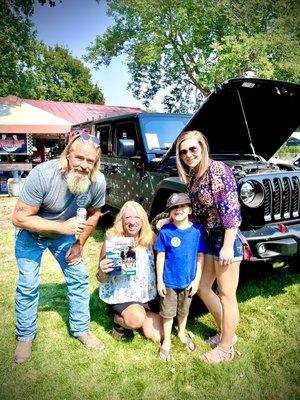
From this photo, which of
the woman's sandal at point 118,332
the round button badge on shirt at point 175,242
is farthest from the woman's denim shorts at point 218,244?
the woman's sandal at point 118,332

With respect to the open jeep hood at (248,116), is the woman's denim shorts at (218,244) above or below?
below

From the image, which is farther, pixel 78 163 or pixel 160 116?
pixel 160 116

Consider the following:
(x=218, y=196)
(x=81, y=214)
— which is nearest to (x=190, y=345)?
(x=218, y=196)

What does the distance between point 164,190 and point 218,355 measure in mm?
1896

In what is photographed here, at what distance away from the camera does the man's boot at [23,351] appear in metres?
2.75

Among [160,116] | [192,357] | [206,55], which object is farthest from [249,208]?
[206,55]

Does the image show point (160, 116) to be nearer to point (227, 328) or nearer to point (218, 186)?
point (218, 186)

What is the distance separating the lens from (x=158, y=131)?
4648mm

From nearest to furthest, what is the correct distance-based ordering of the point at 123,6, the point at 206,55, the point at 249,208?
the point at 249,208, the point at 206,55, the point at 123,6

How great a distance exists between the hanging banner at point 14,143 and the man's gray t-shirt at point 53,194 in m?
10.8

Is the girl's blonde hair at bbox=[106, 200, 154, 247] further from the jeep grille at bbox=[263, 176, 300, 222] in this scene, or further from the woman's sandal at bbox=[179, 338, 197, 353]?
the jeep grille at bbox=[263, 176, 300, 222]

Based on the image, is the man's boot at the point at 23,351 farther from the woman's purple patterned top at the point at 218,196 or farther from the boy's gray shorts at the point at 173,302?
the woman's purple patterned top at the point at 218,196

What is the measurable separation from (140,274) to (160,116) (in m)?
2.62

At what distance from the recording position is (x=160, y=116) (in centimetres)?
481
